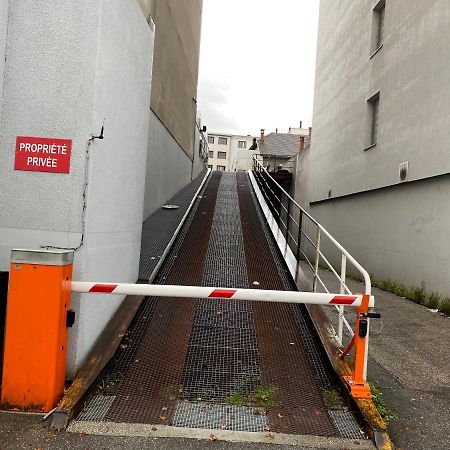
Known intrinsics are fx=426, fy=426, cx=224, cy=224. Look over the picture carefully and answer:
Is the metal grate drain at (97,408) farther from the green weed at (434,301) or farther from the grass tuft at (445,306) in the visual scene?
the green weed at (434,301)

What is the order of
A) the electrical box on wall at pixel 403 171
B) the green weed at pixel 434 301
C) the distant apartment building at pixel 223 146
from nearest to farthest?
the green weed at pixel 434 301, the electrical box on wall at pixel 403 171, the distant apartment building at pixel 223 146

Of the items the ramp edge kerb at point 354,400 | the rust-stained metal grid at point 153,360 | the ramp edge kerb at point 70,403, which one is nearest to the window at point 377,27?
the rust-stained metal grid at point 153,360

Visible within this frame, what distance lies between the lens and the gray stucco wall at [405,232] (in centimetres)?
828

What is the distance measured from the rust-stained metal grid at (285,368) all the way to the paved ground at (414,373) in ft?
1.96

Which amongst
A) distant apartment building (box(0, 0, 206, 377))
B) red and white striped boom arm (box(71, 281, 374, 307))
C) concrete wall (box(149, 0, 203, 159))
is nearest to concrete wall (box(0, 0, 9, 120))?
distant apartment building (box(0, 0, 206, 377))

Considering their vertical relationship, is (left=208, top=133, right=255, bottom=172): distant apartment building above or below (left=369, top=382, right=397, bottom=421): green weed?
above

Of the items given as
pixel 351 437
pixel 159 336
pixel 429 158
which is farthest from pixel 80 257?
pixel 429 158

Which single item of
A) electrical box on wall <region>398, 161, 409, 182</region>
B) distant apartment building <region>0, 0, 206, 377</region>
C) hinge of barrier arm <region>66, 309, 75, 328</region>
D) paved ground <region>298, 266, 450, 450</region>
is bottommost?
paved ground <region>298, 266, 450, 450</region>

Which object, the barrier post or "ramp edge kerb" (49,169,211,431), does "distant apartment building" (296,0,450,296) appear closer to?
the barrier post

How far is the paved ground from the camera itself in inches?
127

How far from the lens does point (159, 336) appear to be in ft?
15.0

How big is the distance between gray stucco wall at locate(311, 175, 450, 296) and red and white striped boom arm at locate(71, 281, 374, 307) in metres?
5.33

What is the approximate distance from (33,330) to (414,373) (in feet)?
Answer: 12.2

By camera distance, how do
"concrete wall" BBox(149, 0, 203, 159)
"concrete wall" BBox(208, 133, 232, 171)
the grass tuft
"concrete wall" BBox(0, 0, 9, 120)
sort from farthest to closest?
"concrete wall" BBox(208, 133, 232, 171) < "concrete wall" BBox(149, 0, 203, 159) < the grass tuft < "concrete wall" BBox(0, 0, 9, 120)
